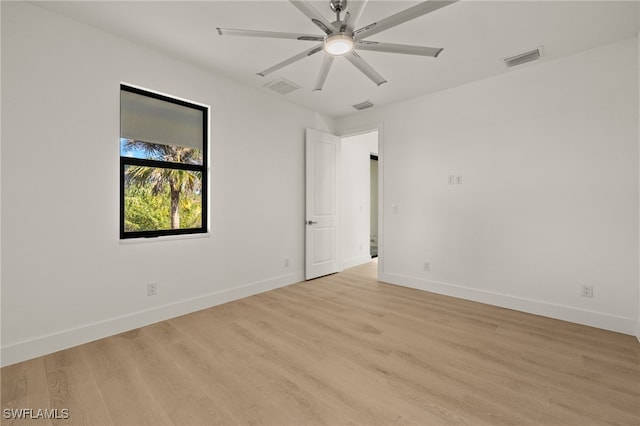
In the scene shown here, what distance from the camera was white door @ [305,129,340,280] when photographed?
461 centimetres

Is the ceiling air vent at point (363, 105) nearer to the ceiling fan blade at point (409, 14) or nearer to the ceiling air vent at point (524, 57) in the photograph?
the ceiling air vent at point (524, 57)

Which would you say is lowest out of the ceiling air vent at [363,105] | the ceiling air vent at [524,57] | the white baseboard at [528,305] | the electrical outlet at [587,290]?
the white baseboard at [528,305]

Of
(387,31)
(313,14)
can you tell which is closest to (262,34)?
(313,14)

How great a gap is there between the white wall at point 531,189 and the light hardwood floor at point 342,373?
511mm

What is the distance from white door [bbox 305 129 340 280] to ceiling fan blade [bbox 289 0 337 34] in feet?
8.52

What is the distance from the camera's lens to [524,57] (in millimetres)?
3006

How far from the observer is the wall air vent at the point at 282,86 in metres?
3.64

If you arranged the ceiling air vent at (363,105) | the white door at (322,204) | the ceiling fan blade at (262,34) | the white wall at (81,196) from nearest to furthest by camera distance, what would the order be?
the ceiling fan blade at (262,34), the white wall at (81,196), the ceiling air vent at (363,105), the white door at (322,204)

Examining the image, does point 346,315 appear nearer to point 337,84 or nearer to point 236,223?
point 236,223

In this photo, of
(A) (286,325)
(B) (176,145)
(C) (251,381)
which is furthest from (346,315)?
(B) (176,145)

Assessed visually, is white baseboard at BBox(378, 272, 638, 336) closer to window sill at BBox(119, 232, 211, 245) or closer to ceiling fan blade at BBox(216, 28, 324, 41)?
window sill at BBox(119, 232, 211, 245)

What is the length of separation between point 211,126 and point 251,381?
9.00 ft

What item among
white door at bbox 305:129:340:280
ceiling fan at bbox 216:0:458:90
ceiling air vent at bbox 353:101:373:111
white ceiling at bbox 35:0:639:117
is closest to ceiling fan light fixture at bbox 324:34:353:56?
ceiling fan at bbox 216:0:458:90

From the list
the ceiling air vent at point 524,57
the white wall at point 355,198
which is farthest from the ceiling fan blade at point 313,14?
the white wall at point 355,198
